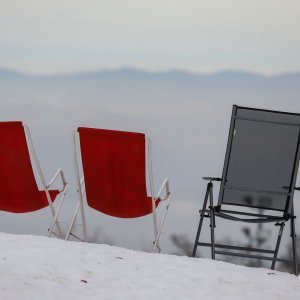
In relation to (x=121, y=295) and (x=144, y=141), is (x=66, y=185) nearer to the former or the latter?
(x=144, y=141)

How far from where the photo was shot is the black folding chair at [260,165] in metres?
5.88

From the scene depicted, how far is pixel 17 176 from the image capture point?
5.90 m

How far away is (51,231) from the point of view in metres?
6.01

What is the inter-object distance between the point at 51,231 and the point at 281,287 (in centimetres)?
193


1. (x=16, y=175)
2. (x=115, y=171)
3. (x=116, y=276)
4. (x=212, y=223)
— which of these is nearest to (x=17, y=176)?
(x=16, y=175)

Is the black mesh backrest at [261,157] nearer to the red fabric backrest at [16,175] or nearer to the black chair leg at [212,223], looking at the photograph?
the black chair leg at [212,223]

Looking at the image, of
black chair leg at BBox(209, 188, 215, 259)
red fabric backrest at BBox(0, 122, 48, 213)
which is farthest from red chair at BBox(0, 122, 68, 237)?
black chair leg at BBox(209, 188, 215, 259)

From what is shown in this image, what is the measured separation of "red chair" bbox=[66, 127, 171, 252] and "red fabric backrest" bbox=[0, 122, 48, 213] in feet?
1.09

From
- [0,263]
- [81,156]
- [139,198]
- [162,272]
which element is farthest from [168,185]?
[0,263]

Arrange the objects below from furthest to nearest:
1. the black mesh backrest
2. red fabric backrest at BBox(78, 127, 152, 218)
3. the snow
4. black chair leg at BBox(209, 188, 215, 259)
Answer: the black mesh backrest → black chair leg at BBox(209, 188, 215, 259) → red fabric backrest at BBox(78, 127, 152, 218) → the snow

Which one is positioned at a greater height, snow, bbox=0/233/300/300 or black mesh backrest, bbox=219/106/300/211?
black mesh backrest, bbox=219/106/300/211

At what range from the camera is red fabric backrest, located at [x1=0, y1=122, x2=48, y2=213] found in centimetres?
571

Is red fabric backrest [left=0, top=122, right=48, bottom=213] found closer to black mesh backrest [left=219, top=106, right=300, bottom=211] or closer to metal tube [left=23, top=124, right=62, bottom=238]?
metal tube [left=23, top=124, right=62, bottom=238]

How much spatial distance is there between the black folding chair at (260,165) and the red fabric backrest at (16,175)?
1257 millimetres
